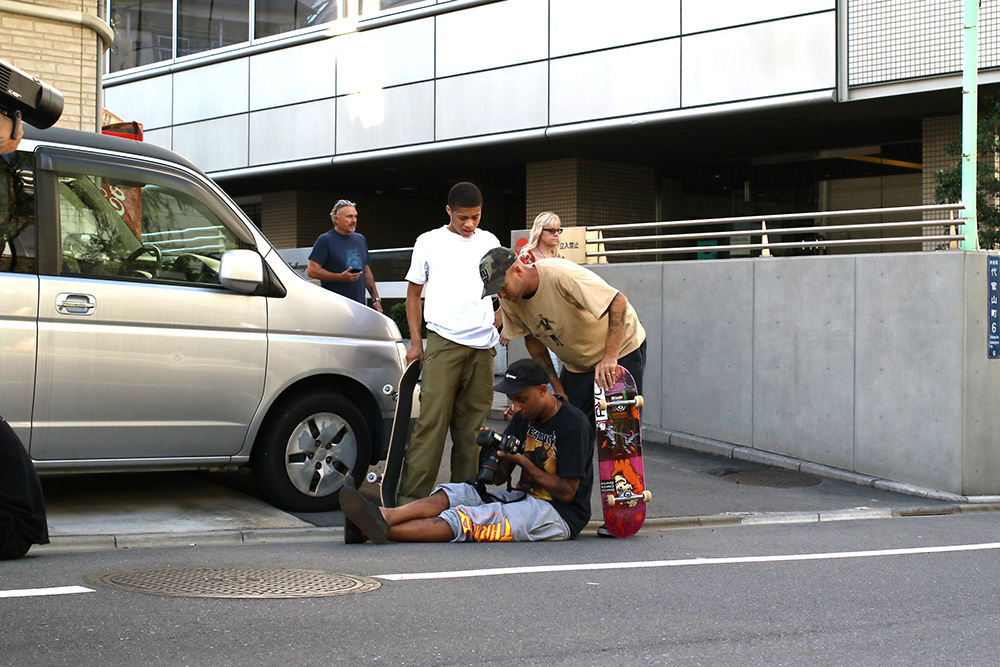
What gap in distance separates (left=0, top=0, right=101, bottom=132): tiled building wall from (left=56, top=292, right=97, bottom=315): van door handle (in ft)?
17.6

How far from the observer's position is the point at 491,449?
21.0 feet

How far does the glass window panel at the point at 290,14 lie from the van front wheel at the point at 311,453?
17020mm

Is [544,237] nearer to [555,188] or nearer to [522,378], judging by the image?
[522,378]

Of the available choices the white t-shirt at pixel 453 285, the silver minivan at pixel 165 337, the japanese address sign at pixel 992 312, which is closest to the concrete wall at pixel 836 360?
the japanese address sign at pixel 992 312

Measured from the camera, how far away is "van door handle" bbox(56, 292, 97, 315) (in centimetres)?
648

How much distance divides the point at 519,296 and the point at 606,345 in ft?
1.96

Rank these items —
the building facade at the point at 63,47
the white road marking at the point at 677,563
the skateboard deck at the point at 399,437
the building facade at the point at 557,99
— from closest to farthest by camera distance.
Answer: the white road marking at the point at 677,563 < the skateboard deck at the point at 399,437 < the building facade at the point at 63,47 < the building facade at the point at 557,99

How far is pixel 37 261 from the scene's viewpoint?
6500 mm

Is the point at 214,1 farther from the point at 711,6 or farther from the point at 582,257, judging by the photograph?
the point at 582,257

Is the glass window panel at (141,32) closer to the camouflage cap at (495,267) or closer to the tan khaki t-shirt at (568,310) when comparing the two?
the tan khaki t-shirt at (568,310)

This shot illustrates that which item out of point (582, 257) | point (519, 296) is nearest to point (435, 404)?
point (519, 296)

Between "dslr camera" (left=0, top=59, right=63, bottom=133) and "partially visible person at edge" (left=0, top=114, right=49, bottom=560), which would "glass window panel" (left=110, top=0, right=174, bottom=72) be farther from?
"dslr camera" (left=0, top=59, right=63, bottom=133)

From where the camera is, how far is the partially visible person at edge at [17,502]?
5520 mm

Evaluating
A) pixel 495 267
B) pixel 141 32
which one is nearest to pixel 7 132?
pixel 495 267
